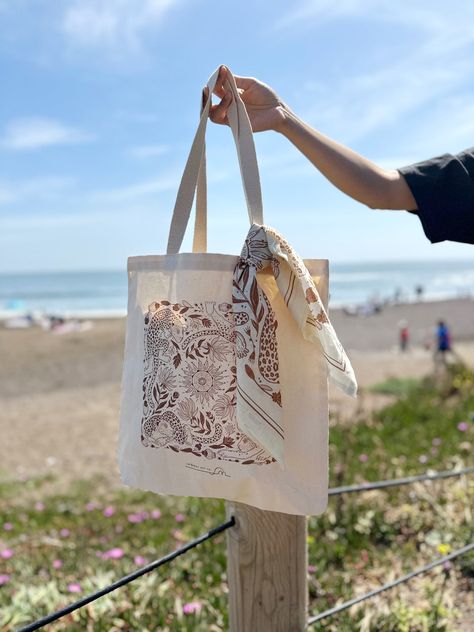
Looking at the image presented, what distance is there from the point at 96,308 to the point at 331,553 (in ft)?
144

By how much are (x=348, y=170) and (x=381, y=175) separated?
3.5 inches

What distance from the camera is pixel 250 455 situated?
1435mm

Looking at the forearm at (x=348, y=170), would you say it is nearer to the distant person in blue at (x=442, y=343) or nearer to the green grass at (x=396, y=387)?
the green grass at (x=396, y=387)

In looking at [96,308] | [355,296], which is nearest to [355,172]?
[96,308]

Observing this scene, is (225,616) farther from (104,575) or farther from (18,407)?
(18,407)

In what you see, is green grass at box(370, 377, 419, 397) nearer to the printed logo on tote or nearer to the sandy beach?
the sandy beach

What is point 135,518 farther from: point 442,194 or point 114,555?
point 442,194

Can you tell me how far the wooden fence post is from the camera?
1.68 meters

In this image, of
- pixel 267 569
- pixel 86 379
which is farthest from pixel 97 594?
pixel 86 379

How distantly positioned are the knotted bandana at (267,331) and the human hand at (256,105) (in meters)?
0.37

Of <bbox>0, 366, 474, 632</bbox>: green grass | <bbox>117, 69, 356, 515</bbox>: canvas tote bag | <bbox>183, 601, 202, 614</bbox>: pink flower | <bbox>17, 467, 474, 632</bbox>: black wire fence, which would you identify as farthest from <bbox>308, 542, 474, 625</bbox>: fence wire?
<bbox>183, 601, 202, 614</bbox>: pink flower

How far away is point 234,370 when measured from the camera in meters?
1.44

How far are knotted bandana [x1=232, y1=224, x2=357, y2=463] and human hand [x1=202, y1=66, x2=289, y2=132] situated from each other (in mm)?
366

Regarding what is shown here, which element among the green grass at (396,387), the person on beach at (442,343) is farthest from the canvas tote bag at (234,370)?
the person on beach at (442,343)
